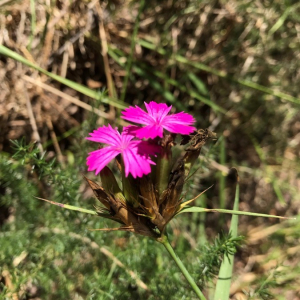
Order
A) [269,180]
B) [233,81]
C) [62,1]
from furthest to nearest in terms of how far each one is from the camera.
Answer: [269,180]
[233,81]
[62,1]

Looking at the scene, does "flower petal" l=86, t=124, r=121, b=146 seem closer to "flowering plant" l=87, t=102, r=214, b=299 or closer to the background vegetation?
"flowering plant" l=87, t=102, r=214, b=299

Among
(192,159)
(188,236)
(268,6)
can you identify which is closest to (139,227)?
(192,159)

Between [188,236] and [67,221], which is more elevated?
[67,221]

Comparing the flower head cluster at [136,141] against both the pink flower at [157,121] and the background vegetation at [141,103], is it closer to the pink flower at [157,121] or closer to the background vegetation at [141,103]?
the pink flower at [157,121]

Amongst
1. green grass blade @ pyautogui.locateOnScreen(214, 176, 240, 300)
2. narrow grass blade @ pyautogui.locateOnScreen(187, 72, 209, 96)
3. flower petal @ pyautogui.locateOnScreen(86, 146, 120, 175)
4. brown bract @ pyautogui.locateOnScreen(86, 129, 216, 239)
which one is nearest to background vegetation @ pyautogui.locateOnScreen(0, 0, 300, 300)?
narrow grass blade @ pyautogui.locateOnScreen(187, 72, 209, 96)

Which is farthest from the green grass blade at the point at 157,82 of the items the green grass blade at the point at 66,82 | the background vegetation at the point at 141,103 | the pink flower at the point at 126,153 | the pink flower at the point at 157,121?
the pink flower at the point at 126,153

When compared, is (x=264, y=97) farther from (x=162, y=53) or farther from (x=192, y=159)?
(x=192, y=159)

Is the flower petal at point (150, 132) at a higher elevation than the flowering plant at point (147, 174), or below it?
higher
